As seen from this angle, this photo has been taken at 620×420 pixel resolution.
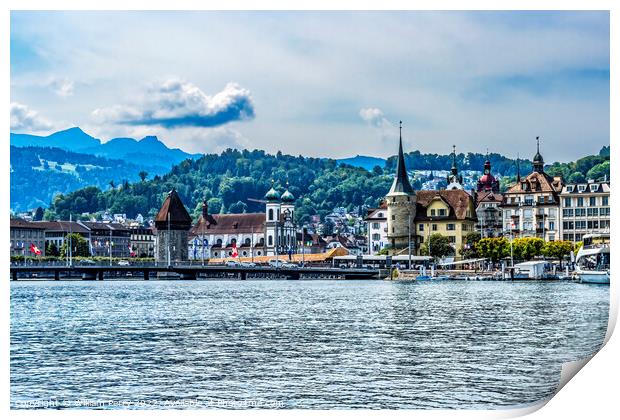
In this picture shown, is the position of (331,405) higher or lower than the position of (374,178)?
lower

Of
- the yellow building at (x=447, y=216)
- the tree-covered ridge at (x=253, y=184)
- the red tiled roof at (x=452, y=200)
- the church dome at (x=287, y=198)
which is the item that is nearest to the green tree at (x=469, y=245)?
the yellow building at (x=447, y=216)

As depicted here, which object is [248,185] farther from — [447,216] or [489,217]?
[447,216]

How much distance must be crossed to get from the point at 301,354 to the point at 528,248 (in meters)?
41.8

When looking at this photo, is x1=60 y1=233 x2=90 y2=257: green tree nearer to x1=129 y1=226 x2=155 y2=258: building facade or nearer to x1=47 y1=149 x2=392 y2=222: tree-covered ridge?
x1=129 y1=226 x2=155 y2=258: building facade

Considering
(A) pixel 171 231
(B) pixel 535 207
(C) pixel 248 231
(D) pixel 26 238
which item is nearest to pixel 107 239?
(A) pixel 171 231

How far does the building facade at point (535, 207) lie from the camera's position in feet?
211

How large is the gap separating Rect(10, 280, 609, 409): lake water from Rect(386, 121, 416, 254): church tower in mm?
40378

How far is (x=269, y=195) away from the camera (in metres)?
106

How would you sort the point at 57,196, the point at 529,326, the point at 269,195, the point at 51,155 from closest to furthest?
the point at 529,326, the point at 51,155, the point at 57,196, the point at 269,195

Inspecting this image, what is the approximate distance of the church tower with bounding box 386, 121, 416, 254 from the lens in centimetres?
7406

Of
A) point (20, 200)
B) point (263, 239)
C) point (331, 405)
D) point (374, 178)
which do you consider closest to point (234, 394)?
point (331, 405)

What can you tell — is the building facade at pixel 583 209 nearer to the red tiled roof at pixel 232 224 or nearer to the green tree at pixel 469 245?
the green tree at pixel 469 245
